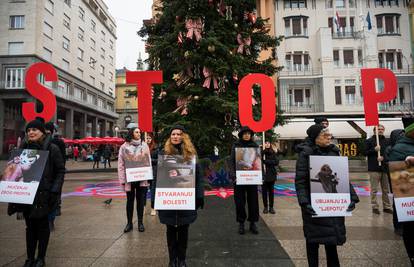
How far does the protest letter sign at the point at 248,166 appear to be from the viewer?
5.48 m

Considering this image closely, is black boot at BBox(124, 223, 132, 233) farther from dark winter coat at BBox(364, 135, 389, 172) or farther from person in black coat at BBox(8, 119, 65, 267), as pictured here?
dark winter coat at BBox(364, 135, 389, 172)

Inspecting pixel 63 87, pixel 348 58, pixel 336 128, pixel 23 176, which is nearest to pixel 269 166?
pixel 23 176

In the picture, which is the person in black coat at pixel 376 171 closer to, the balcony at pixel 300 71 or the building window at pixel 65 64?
the balcony at pixel 300 71

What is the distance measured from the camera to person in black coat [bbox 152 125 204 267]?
12.0ft

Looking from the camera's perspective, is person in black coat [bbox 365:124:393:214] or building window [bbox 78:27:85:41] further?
building window [bbox 78:27:85:41]

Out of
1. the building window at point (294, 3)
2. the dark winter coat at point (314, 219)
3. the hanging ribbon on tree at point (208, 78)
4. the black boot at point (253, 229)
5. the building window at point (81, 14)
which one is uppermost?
the building window at point (81, 14)

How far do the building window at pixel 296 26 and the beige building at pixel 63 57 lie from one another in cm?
2812

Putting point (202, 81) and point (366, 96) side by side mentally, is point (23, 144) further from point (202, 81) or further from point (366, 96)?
point (202, 81)

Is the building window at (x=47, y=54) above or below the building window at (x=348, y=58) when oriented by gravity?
above

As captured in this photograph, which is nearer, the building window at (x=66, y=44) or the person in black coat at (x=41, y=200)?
the person in black coat at (x=41, y=200)

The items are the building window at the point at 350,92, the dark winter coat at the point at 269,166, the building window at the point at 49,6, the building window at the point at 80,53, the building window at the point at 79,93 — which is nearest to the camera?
the dark winter coat at the point at 269,166

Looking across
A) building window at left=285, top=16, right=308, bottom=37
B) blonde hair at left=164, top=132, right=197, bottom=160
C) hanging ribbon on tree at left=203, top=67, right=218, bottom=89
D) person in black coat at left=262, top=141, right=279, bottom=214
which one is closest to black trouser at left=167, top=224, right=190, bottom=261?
blonde hair at left=164, top=132, right=197, bottom=160

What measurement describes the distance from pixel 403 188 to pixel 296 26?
2979 cm

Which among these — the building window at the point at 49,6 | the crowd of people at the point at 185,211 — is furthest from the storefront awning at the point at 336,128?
the building window at the point at 49,6
